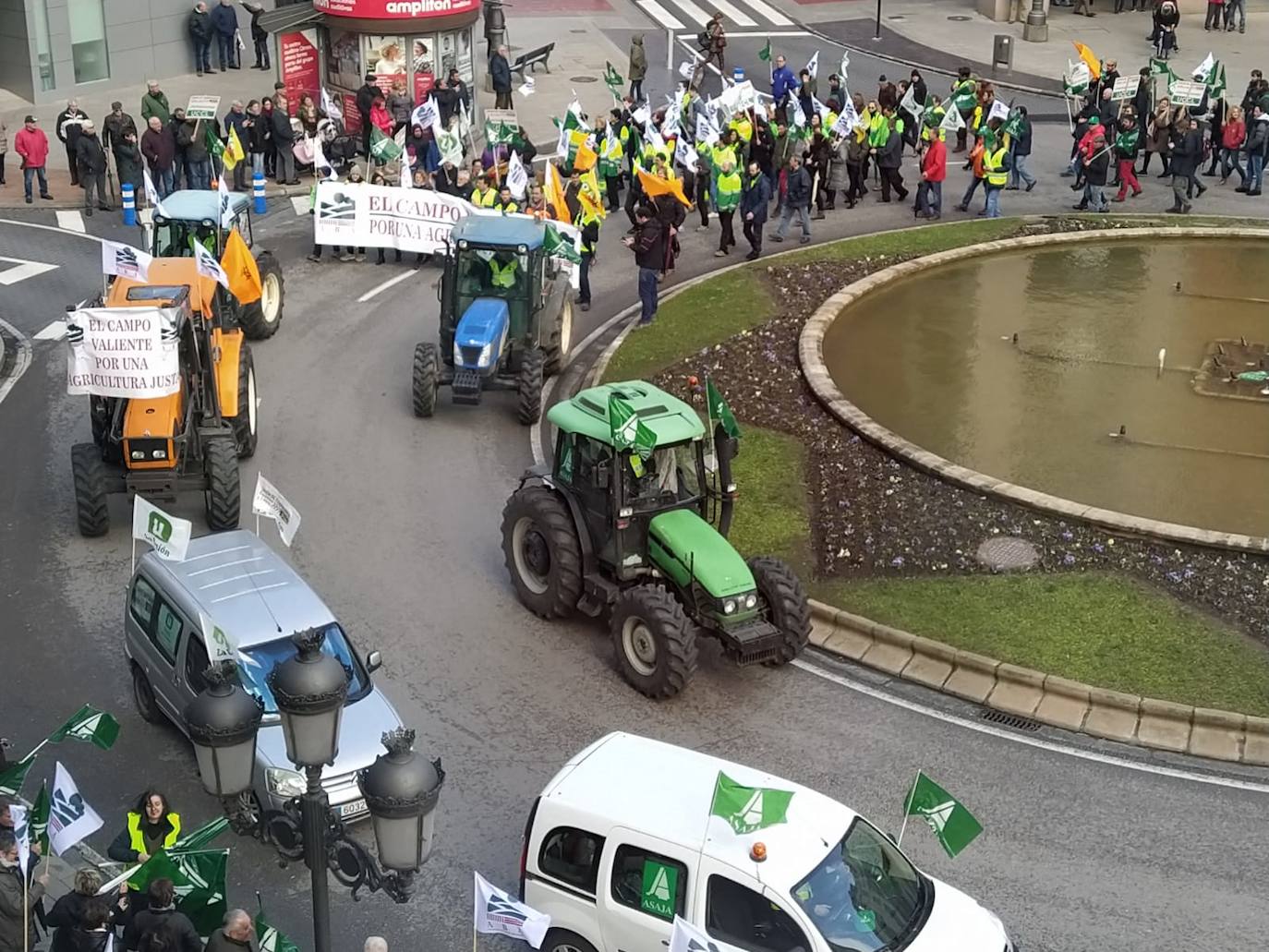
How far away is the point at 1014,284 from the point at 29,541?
Result: 49.3 ft

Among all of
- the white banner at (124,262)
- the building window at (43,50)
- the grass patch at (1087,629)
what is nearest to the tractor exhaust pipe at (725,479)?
the grass patch at (1087,629)

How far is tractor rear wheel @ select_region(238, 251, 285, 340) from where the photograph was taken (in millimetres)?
24688

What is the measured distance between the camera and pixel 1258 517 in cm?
1884

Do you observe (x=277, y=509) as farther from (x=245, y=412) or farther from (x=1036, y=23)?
(x=1036, y=23)

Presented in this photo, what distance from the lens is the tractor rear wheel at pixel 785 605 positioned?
51.6 ft

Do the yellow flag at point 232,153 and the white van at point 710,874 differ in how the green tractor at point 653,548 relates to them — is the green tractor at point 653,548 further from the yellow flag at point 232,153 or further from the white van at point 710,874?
the yellow flag at point 232,153

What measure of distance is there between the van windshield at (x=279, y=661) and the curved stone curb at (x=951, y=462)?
24.3 ft

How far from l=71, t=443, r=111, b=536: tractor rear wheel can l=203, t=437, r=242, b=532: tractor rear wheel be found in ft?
3.57

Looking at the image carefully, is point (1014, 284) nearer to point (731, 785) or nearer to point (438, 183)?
point (438, 183)

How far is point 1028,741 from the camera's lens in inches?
598

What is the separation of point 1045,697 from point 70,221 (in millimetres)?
21307

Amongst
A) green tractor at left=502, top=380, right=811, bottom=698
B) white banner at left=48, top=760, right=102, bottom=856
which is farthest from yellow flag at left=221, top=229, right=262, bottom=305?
white banner at left=48, top=760, right=102, bottom=856

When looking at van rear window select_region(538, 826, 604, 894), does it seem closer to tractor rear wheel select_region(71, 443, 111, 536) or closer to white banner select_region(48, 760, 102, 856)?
white banner select_region(48, 760, 102, 856)

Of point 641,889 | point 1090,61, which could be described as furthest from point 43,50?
point 641,889
